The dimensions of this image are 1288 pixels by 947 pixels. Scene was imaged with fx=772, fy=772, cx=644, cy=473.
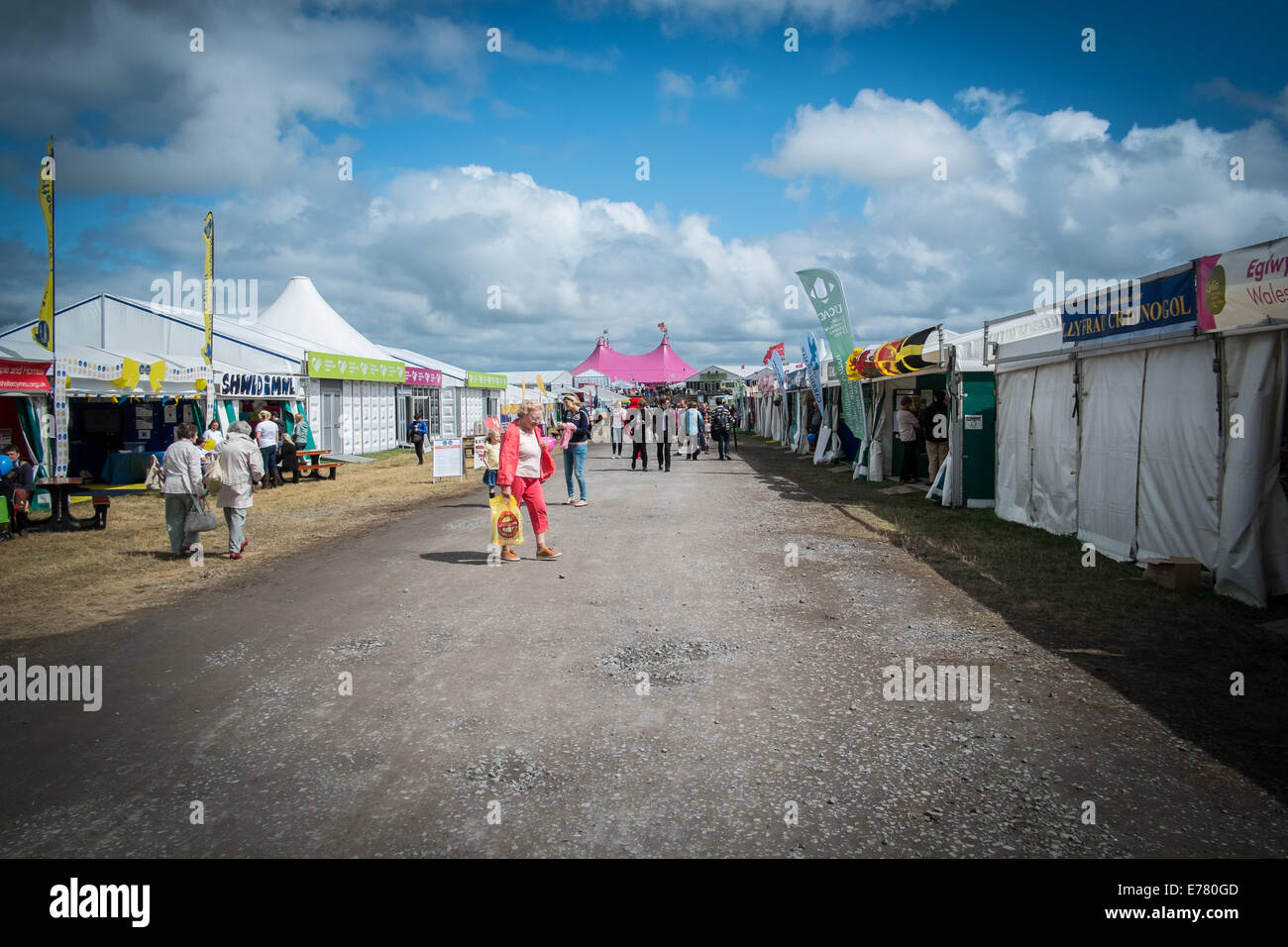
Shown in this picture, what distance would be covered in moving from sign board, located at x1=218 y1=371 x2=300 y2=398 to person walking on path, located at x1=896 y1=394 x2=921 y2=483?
56.6 feet

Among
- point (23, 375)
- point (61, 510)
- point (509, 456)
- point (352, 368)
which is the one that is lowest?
point (61, 510)

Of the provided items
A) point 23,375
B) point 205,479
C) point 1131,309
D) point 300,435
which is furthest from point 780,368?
point 205,479

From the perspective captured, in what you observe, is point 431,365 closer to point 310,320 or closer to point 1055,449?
point 310,320

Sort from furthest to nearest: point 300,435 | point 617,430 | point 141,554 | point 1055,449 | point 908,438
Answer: point 617,430
point 300,435
point 908,438
point 1055,449
point 141,554

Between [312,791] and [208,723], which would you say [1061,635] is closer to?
[312,791]

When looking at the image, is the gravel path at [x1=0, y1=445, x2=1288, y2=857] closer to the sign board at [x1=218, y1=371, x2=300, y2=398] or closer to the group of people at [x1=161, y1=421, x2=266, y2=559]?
the group of people at [x1=161, y1=421, x2=266, y2=559]

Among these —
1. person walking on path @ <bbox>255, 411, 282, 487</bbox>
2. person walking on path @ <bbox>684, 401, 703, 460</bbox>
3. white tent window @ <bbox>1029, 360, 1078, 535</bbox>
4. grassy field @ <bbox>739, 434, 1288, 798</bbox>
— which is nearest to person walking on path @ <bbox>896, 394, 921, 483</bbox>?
white tent window @ <bbox>1029, 360, 1078, 535</bbox>

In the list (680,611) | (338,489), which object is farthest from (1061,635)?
(338,489)

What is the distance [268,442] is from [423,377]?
17.0 m

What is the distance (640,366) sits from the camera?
53.0m

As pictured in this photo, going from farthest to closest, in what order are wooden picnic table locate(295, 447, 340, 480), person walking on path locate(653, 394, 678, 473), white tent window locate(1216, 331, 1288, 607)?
person walking on path locate(653, 394, 678, 473), wooden picnic table locate(295, 447, 340, 480), white tent window locate(1216, 331, 1288, 607)

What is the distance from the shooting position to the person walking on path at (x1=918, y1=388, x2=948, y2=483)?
15.2 meters

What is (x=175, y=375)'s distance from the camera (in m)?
18.9

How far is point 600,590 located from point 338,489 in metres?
12.9
